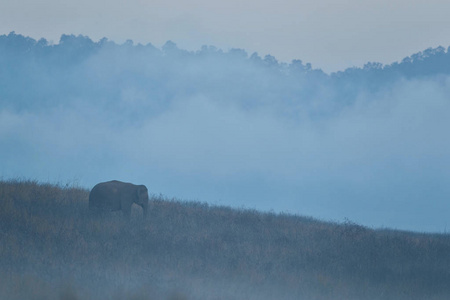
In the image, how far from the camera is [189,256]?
1394cm

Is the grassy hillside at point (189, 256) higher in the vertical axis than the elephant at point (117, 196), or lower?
lower

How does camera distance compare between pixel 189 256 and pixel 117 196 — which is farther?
pixel 117 196

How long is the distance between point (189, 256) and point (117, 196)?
498 centimetres

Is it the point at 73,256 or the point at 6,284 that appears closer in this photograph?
the point at 6,284

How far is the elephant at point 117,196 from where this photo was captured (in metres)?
17.4

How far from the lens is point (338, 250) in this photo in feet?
54.6

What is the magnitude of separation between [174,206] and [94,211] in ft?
12.5

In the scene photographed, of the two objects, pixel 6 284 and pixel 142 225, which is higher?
pixel 142 225

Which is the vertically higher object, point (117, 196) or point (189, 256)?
point (117, 196)

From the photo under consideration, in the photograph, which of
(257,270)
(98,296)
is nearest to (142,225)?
(257,270)

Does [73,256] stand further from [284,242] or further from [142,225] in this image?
[284,242]

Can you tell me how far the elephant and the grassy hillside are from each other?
387mm

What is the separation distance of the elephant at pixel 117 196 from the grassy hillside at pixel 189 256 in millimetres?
387

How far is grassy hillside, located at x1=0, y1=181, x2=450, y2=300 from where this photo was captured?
10484mm
